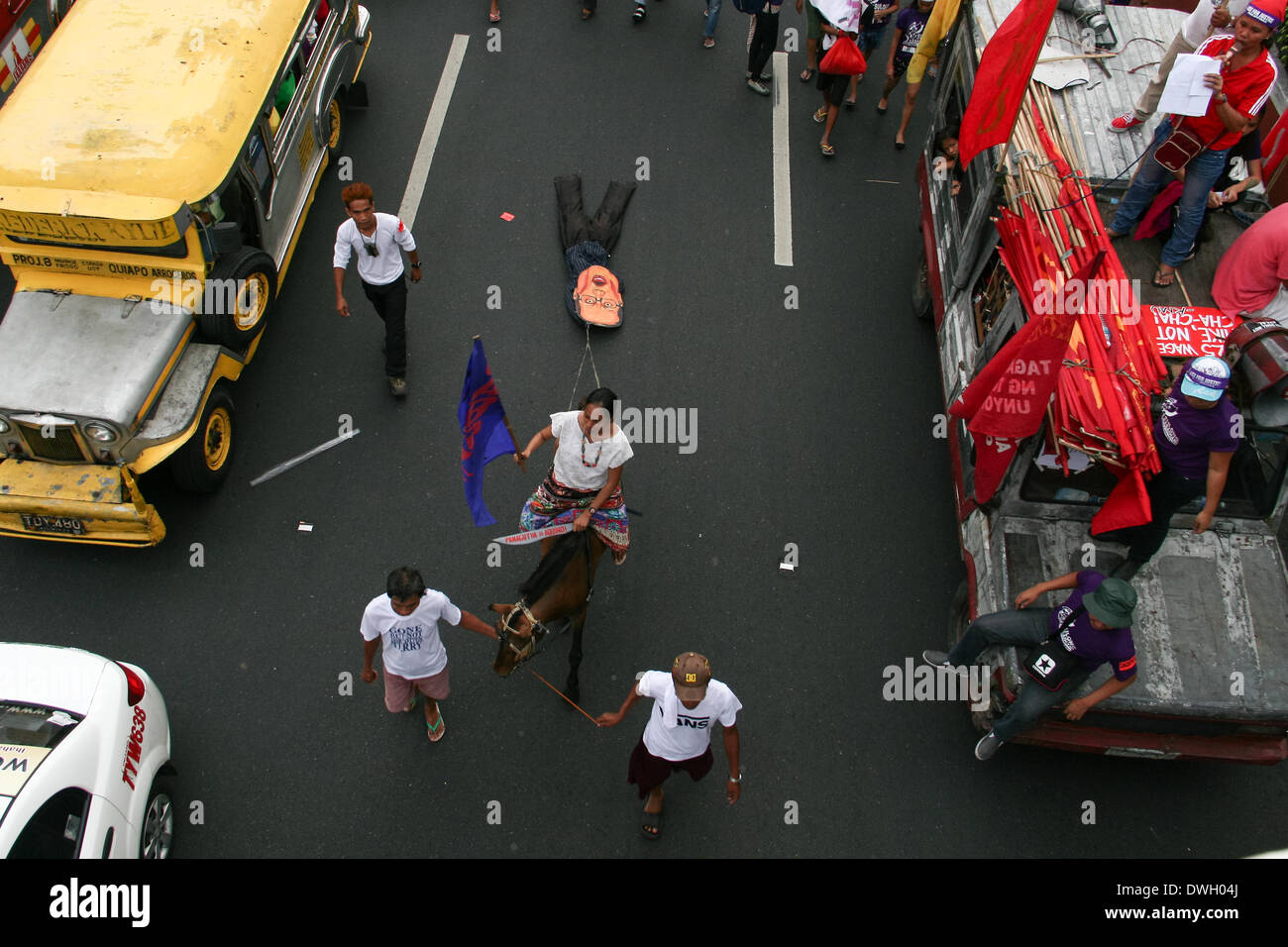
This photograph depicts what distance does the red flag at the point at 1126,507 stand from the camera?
5.72 meters

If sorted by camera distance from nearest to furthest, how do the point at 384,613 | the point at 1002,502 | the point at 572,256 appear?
the point at 384,613 → the point at 1002,502 → the point at 572,256

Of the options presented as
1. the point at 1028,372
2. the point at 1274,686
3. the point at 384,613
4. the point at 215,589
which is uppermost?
the point at 1028,372

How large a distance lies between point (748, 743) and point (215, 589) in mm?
3941

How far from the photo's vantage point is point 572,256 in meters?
9.16

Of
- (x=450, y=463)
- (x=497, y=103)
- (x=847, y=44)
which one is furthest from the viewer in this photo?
(x=497, y=103)

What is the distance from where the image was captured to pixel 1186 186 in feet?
22.5

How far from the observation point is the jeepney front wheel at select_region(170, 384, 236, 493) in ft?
23.5

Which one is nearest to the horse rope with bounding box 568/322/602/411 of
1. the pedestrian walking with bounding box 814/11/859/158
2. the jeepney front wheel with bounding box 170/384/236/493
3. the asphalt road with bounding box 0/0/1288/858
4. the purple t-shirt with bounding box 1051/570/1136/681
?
the asphalt road with bounding box 0/0/1288/858

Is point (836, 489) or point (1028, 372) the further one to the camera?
point (836, 489)

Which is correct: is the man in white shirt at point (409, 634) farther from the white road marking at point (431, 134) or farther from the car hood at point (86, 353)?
the white road marking at point (431, 134)

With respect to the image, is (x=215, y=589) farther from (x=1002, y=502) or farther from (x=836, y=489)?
(x=1002, y=502)

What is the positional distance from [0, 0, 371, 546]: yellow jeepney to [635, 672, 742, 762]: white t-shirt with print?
390 cm

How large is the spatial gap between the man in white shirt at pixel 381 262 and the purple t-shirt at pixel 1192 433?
5.40 m

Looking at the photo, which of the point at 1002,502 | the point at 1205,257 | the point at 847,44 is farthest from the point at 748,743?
the point at 847,44
